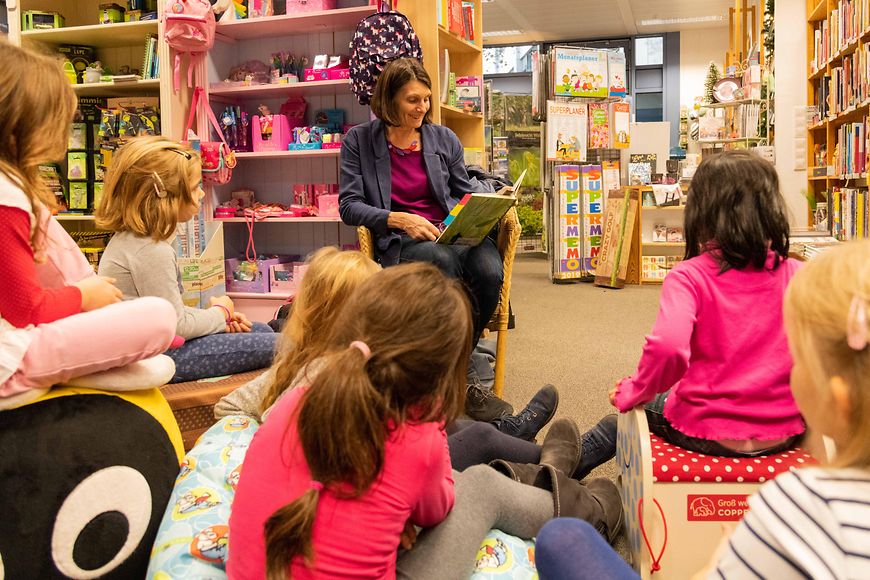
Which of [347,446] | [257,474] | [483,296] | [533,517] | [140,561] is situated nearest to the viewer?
[347,446]

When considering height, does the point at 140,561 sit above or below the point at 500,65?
below

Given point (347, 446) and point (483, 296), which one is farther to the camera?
point (483, 296)

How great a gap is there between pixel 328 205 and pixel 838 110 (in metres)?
2.99

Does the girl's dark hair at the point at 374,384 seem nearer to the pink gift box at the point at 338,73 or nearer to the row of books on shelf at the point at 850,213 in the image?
the pink gift box at the point at 338,73

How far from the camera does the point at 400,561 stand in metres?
1.24

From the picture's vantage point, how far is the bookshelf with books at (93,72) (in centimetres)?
427

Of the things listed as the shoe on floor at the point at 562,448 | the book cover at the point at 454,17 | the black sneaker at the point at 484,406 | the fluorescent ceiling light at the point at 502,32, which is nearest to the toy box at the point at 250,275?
the book cover at the point at 454,17

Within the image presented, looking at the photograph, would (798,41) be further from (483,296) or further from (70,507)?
(70,507)

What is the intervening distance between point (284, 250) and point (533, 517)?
11.0 ft

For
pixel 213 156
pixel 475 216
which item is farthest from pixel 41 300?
pixel 213 156

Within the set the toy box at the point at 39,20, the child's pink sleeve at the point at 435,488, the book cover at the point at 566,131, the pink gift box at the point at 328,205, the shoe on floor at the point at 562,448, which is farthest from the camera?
the book cover at the point at 566,131

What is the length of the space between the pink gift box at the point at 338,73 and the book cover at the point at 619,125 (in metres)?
3.07

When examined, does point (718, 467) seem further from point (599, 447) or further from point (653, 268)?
Answer: point (653, 268)

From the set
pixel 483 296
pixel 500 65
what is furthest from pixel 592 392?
pixel 500 65
